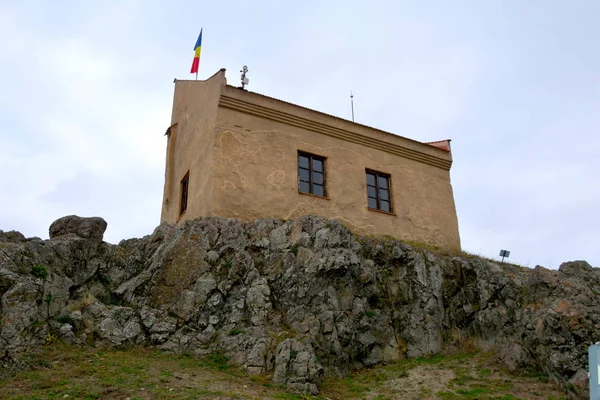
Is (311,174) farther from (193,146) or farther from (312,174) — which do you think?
(193,146)

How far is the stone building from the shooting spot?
1928cm

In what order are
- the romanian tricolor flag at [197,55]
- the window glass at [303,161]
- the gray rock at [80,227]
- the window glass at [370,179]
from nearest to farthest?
the gray rock at [80,227] → the window glass at [303,161] → the window glass at [370,179] → the romanian tricolor flag at [197,55]

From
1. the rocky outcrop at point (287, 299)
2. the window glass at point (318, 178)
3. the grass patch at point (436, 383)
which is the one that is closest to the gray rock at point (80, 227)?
the rocky outcrop at point (287, 299)

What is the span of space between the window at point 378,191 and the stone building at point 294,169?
0.13 feet

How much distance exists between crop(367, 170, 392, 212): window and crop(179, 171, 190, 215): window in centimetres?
628

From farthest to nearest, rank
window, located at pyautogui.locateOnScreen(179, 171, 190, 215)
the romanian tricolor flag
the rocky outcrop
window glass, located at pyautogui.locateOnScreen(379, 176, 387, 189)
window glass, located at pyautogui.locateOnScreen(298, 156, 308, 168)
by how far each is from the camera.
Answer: the romanian tricolor flag < window glass, located at pyautogui.locateOnScreen(379, 176, 387, 189) < window, located at pyautogui.locateOnScreen(179, 171, 190, 215) < window glass, located at pyautogui.locateOnScreen(298, 156, 308, 168) < the rocky outcrop

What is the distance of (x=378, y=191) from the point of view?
21781 mm

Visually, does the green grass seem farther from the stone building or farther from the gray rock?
the stone building

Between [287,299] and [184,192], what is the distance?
6.62 meters

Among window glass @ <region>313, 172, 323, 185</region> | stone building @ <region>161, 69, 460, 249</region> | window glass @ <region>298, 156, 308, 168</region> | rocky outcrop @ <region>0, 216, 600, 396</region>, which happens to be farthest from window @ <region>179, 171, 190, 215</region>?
window glass @ <region>313, 172, 323, 185</region>

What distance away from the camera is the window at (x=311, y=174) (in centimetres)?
2038

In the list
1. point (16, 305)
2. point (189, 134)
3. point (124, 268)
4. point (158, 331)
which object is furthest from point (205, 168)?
point (16, 305)

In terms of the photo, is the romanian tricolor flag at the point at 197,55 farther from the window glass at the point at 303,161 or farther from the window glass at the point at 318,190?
the window glass at the point at 318,190

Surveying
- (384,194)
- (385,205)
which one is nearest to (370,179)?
(384,194)
